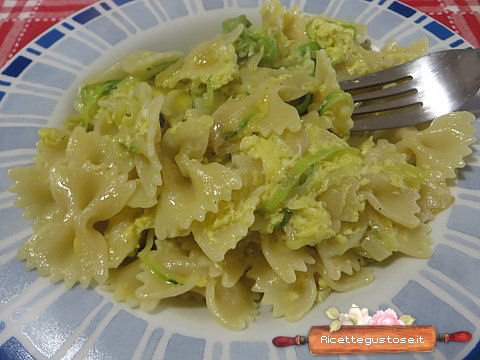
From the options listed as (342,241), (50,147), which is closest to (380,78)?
(342,241)

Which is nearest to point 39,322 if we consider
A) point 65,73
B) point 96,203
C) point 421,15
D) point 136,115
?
point 96,203

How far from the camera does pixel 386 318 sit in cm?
185

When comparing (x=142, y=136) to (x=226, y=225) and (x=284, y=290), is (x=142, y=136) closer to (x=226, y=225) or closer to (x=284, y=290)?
(x=226, y=225)

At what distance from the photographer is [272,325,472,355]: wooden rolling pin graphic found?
68.1 inches

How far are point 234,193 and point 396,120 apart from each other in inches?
38.9

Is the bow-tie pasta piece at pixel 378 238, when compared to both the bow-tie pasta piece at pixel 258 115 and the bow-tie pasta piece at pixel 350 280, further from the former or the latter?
the bow-tie pasta piece at pixel 258 115

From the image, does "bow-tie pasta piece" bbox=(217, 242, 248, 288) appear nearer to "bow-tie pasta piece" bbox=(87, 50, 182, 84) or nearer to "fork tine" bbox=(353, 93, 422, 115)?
"fork tine" bbox=(353, 93, 422, 115)

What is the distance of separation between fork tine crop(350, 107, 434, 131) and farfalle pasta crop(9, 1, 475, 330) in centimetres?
8

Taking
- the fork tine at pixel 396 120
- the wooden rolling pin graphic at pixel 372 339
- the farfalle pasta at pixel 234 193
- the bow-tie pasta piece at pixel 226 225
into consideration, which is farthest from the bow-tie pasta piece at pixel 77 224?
the fork tine at pixel 396 120

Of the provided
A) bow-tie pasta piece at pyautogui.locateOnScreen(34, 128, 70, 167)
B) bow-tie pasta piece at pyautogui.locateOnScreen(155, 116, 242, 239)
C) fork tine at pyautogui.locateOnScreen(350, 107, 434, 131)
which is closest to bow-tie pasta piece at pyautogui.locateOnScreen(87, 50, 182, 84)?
bow-tie pasta piece at pyautogui.locateOnScreen(34, 128, 70, 167)

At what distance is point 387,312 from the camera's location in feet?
6.13

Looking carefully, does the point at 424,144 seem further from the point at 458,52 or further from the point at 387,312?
the point at 387,312

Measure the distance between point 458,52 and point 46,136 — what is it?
7.36 feet

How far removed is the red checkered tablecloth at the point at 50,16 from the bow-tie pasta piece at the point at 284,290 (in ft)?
8.56
